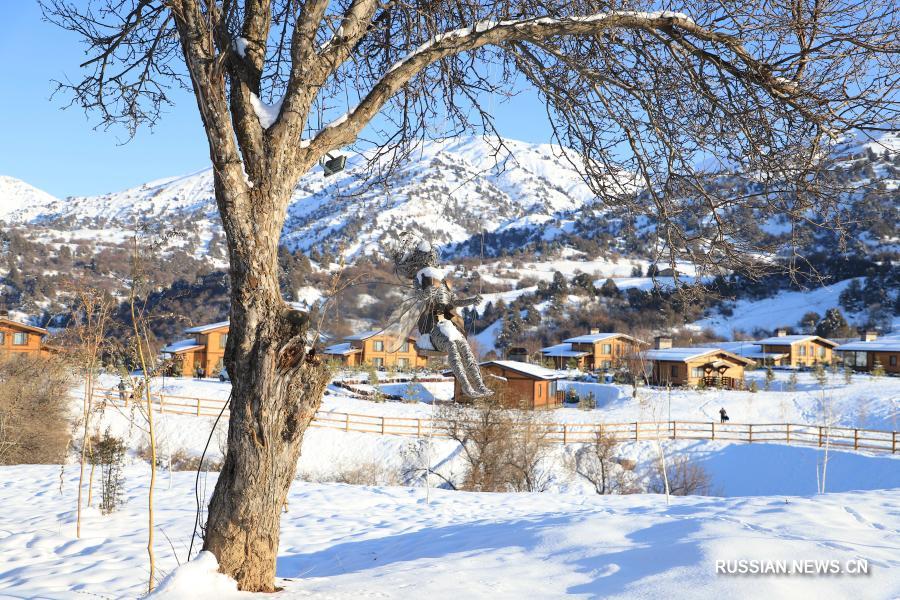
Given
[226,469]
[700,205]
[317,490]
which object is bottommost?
[317,490]

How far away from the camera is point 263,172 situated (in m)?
3.00

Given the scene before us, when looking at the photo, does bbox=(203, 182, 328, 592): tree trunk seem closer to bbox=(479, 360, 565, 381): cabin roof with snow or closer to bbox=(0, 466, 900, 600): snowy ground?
bbox=(0, 466, 900, 600): snowy ground

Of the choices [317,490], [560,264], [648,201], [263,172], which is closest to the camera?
[263,172]

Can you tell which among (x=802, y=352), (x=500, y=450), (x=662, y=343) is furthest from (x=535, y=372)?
(x=802, y=352)

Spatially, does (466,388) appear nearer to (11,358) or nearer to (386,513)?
(386,513)

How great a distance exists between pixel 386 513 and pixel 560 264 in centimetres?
10477

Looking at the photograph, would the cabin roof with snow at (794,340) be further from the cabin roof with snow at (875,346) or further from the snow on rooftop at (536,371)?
the snow on rooftop at (536,371)

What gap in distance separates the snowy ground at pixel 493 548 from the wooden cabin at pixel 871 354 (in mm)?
38781

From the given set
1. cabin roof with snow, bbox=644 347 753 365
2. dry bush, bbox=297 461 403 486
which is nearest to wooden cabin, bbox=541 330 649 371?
cabin roof with snow, bbox=644 347 753 365

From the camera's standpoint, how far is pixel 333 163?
3.17 metres

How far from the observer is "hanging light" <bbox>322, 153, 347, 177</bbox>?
3156 millimetres

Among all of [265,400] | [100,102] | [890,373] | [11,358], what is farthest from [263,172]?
[890,373]

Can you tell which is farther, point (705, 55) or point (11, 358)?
point (11, 358)

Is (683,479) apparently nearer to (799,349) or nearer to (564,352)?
(564,352)
